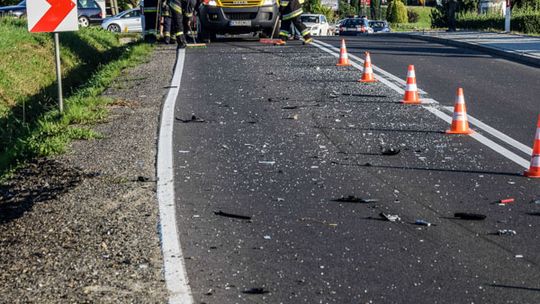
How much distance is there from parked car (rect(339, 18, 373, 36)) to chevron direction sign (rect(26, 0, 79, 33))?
3598 centimetres

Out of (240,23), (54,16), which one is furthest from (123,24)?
(54,16)

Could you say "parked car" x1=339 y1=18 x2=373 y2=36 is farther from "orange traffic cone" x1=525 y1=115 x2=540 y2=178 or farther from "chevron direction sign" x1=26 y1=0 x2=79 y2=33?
"orange traffic cone" x1=525 y1=115 x2=540 y2=178

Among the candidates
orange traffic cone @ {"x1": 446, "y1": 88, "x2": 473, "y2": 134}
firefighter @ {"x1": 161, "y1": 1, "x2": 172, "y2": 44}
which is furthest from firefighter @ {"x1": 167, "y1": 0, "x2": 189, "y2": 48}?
orange traffic cone @ {"x1": 446, "y1": 88, "x2": 473, "y2": 134}

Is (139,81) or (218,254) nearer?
(218,254)

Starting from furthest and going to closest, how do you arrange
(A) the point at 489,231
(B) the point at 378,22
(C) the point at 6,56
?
1. (B) the point at 378,22
2. (C) the point at 6,56
3. (A) the point at 489,231

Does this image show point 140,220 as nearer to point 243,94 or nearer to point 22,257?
point 22,257

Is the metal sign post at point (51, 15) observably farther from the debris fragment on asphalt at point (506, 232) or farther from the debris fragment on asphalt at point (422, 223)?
the debris fragment on asphalt at point (506, 232)

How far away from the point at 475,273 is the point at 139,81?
11.1 meters

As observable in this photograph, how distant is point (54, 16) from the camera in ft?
39.8

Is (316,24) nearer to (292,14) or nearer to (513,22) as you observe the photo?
(513,22)

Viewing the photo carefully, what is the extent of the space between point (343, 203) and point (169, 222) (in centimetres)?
160

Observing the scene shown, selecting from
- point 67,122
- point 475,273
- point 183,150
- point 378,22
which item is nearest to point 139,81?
point 67,122

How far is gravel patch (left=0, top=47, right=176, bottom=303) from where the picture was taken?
6.06 metres

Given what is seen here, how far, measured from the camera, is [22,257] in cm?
677
